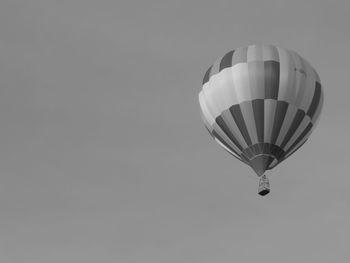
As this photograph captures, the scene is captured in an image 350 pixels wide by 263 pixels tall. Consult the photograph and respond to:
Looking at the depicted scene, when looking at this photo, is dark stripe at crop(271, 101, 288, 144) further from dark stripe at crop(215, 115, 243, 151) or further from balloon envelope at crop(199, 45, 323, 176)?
dark stripe at crop(215, 115, 243, 151)

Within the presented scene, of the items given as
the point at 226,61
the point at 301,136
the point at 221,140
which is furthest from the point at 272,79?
the point at 221,140

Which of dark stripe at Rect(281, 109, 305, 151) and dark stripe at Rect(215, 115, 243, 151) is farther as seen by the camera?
dark stripe at Rect(215, 115, 243, 151)

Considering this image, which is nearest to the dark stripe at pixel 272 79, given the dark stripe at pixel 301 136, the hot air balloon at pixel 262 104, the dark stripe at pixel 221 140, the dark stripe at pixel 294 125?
the hot air balloon at pixel 262 104

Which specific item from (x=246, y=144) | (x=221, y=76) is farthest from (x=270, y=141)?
(x=221, y=76)

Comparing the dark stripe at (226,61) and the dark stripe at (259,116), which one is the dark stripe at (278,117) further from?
the dark stripe at (226,61)

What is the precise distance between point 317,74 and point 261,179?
7343mm

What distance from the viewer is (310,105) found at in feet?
183

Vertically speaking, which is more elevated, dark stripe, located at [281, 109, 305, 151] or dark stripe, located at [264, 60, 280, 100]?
dark stripe, located at [264, 60, 280, 100]

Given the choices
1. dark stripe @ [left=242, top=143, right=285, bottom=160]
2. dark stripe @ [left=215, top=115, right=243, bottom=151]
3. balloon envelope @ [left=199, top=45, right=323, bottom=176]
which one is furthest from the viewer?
dark stripe @ [left=215, top=115, right=243, bottom=151]

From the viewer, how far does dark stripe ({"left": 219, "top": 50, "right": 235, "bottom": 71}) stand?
56634 mm

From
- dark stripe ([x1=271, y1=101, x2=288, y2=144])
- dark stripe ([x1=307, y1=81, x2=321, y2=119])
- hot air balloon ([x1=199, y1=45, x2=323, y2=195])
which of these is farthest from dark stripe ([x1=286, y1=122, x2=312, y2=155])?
dark stripe ([x1=271, y1=101, x2=288, y2=144])

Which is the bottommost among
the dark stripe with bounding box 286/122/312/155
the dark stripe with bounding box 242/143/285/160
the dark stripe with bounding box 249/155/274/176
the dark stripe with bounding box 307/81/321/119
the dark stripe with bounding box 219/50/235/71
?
the dark stripe with bounding box 249/155/274/176

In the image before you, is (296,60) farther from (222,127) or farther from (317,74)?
(222,127)

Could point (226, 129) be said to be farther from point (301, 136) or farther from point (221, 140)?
point (301, 136)
